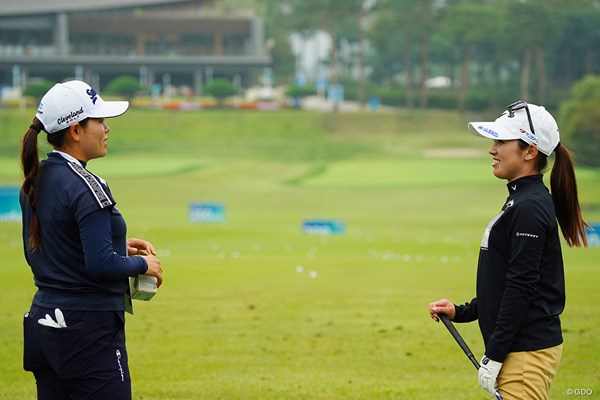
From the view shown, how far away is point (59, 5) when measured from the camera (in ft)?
350

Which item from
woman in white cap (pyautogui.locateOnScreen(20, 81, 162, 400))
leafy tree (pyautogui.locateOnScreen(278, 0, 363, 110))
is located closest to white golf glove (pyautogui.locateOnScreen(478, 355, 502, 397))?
woman in white cap (pyautogui.locateOnScreen(20, 81, 162, 400))

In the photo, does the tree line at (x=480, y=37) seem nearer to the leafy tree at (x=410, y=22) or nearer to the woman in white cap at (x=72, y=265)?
the leafy tree at (x=410, y=22)

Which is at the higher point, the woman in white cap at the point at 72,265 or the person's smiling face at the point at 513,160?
the person's smiling face at the point at 513,160

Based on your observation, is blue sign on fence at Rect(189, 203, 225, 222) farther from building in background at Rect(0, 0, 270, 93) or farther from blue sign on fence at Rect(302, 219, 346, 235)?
building in background at Rect(0, 0, 270, 93)

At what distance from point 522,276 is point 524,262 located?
0.06 meters

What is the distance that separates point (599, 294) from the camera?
1508 centimetres

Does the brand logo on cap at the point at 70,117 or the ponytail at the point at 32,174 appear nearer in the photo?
the ponytail at the point at 32,174

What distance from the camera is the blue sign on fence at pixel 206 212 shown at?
112 feet

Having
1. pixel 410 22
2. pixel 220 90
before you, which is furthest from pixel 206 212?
pixel 410 22

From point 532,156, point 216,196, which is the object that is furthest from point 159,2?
point 532,156

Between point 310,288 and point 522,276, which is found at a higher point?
point 522,276

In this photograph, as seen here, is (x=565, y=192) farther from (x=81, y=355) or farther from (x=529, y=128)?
(x=81, y=355)

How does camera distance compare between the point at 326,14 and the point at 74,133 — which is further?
the point at 326,14

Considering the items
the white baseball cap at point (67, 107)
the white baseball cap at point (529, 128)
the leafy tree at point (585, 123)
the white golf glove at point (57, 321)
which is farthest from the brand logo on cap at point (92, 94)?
the leafy tree at point (585, 123)
